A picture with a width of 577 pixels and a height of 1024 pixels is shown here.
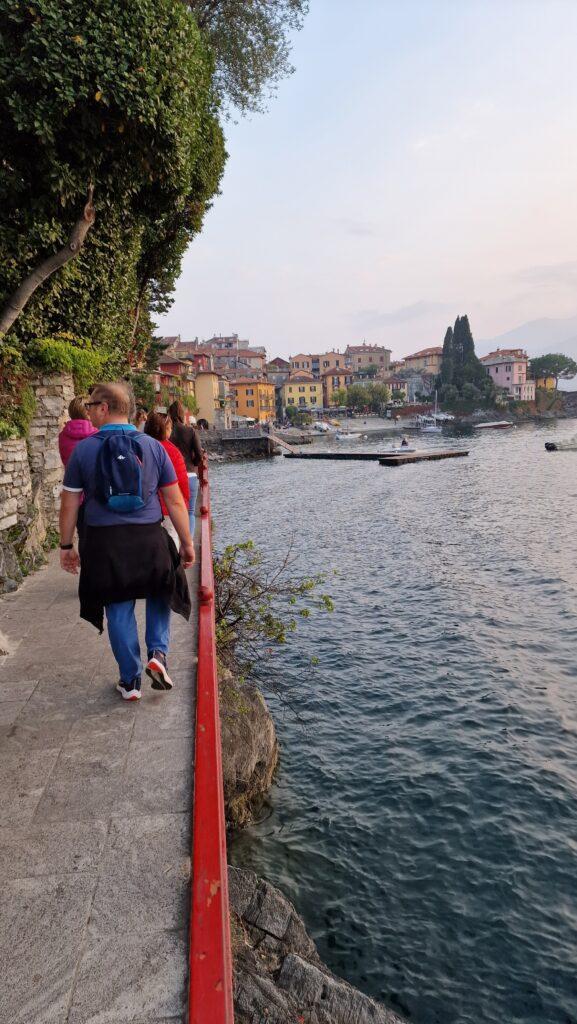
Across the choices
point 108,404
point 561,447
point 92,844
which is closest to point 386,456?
point 561,447

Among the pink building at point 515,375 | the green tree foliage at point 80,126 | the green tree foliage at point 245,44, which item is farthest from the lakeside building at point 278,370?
the green tree foliage at point 80,126

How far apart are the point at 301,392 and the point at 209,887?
14288 cm

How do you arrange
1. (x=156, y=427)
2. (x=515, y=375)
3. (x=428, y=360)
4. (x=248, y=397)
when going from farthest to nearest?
(x=428, y=360), (x=515, y=375), (x=248, y=397), (x=156, y=427)

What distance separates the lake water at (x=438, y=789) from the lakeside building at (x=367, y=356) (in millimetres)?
154176

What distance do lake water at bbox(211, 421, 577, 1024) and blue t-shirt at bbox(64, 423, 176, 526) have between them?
4.50 metres

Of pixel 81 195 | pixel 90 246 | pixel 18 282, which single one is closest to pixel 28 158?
pixel 81 195

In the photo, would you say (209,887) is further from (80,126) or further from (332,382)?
(332,382)

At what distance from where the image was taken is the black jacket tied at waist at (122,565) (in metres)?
4.49

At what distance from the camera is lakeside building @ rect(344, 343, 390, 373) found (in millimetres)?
167250

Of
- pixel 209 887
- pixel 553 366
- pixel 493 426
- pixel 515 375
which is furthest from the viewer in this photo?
pixel 515 375

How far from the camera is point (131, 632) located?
4.82m

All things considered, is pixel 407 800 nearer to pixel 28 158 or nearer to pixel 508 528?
pixel 28 158

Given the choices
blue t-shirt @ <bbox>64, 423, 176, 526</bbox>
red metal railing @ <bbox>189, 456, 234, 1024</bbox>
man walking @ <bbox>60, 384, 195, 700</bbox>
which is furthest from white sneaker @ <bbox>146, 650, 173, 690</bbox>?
blue t-shirt @ <bbox>64, 423, 176, 526</bbox>

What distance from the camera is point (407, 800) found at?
26.3 feet
